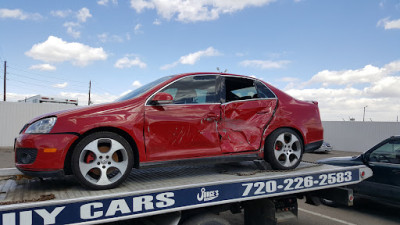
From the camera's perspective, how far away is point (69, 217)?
2510 mm

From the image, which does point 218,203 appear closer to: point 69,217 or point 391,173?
point 69,217

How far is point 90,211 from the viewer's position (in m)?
2.60

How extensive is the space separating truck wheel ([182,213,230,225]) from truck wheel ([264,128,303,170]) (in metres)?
1.24

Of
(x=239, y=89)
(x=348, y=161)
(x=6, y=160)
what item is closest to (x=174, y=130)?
(x=239, y=89)

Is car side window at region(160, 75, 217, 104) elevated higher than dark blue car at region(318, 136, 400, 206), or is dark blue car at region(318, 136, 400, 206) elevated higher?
car side window at region(160, 75, 217, 104)

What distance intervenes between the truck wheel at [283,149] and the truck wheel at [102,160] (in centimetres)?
190

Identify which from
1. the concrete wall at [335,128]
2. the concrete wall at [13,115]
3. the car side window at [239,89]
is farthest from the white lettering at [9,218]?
the concrete wall at [13,115]

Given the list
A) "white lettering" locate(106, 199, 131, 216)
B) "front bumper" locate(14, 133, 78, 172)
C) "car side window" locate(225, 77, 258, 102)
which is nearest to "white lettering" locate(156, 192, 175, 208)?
"white lettering" locate(106, 199, 131, 216)

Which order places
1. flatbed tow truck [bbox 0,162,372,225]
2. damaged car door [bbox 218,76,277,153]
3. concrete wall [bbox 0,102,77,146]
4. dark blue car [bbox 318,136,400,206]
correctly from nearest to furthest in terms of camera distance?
flatbed tow truck [bbox 0,162,372,225]
damaged car door [bbox 218,76,277,153]
dark blue car [bbox 318,136,400,206]
concrete wall [bbox 0,102,77,146]

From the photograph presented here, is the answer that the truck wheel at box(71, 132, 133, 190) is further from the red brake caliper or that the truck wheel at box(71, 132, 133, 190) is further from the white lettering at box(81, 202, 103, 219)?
the white lettering at box(81, 202, 103, 219)

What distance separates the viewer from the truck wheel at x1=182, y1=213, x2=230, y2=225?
325cm

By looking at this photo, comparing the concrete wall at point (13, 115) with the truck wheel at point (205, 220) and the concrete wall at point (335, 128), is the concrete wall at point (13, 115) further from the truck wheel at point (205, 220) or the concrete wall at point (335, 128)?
the truck wheel at point (205, 220)

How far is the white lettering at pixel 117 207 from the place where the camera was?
2681 millimetres

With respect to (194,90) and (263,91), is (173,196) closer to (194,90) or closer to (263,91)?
(194,90)
